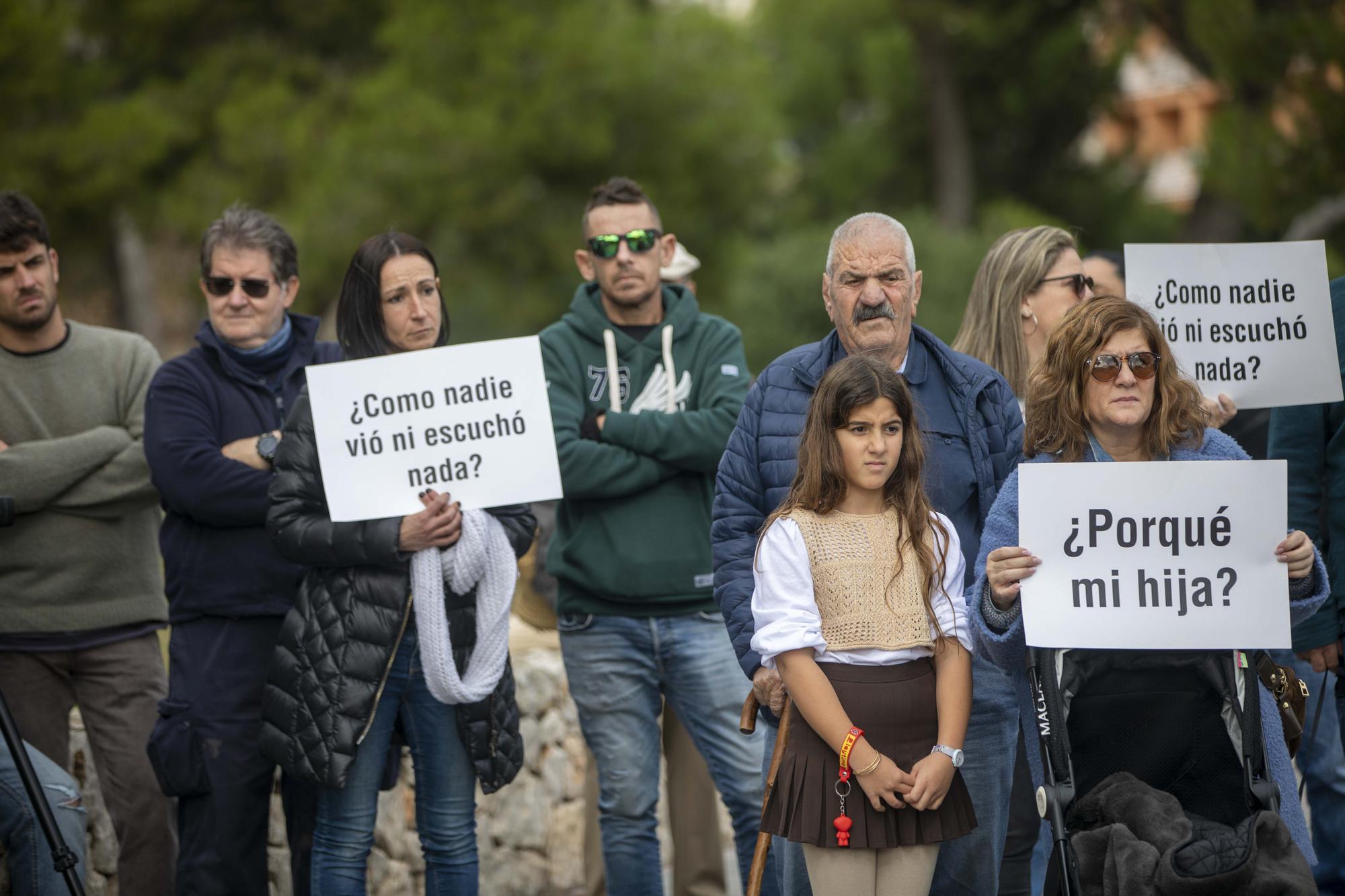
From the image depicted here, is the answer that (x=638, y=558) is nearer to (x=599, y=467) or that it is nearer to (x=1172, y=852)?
(x=599, y=467)

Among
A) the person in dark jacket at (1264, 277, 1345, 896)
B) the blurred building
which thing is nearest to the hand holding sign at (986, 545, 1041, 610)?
the person in dark jacket at (1264, 277, 1345, 896)

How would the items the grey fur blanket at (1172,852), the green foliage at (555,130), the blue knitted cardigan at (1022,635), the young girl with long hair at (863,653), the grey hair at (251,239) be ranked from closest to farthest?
the grey fur blanket at (1172,852)
the blue knitted cardigan at (1022,635)
the young girl with long hair at (863,653)
the grey hair at (251,239)
the green foliage at (555,130)

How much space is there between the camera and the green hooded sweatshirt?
Answer: 15.9ft

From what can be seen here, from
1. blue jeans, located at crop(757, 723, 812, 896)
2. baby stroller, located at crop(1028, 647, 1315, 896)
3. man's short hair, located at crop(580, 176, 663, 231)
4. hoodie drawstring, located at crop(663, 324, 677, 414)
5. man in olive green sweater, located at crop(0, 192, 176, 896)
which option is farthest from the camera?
man's short hair, located at crop(580, 176, 663, 231)

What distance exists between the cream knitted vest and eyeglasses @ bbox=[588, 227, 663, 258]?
1593 mm

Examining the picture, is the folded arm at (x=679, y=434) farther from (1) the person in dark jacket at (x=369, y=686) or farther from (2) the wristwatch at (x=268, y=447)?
(2) the wristwatch at (x=268, y=447)

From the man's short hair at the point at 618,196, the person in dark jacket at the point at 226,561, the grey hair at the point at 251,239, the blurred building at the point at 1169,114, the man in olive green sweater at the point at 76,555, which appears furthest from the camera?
the blurred building at the point at 1169,114

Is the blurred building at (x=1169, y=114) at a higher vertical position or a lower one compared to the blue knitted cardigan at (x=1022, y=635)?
higher

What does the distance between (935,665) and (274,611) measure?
81.9 inches

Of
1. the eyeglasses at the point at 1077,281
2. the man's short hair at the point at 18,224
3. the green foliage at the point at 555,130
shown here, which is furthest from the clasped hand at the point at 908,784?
the green foliage at the point at 555,130

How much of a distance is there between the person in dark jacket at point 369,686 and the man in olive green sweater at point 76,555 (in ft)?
2.96

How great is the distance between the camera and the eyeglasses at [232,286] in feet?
15.7

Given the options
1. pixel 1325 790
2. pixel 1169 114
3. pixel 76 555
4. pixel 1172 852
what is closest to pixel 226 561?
pixel 76 555

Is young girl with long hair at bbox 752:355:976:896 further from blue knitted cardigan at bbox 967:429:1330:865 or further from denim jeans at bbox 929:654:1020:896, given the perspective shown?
denim jeans at bbox 929:654:1020:896
